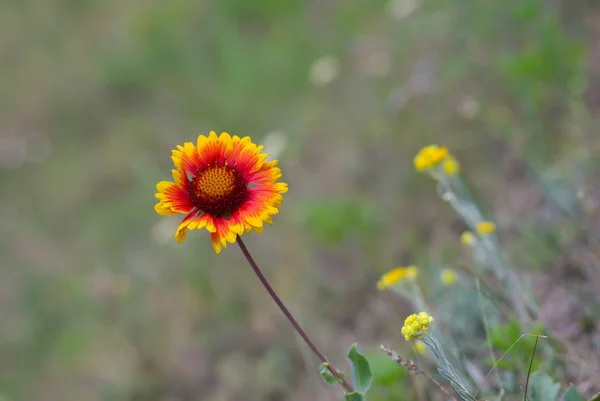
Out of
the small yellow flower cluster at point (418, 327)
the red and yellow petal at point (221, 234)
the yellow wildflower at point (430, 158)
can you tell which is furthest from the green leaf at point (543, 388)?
the red and yellow petal at point (221, 234)

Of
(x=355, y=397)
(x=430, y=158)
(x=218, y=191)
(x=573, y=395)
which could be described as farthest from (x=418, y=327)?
(x=430, y=158)

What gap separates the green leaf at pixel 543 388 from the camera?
1234mm

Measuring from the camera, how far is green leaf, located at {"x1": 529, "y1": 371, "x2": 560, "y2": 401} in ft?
4.05

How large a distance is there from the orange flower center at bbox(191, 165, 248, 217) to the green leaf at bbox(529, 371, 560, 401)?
0.69 metres

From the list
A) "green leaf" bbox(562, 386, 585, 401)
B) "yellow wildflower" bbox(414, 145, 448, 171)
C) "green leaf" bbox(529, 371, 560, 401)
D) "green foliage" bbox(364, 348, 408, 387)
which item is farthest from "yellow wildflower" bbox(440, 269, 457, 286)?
"green leaf" bbox(562, 386, 585, 401)

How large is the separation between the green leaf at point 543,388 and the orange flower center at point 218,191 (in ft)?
2.28

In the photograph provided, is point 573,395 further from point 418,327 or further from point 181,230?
point 181,230

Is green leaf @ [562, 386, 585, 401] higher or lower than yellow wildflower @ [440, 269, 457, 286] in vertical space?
lower

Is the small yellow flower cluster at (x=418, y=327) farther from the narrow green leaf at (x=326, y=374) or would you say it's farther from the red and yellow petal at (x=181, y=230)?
the red and yellow petal at (x=181, y=230)

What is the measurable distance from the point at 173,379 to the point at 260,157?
1.68 meters

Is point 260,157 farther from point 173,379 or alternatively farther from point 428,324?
point 173,379

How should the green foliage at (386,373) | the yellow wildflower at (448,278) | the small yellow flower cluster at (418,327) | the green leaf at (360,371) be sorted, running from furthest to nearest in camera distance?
the yellow wildflower at (448,278) < the green foliage at (386,373) < the green leaf at (360,371) < the small yellow flower cluster at (418,327)

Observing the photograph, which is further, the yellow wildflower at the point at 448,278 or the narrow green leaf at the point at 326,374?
the yellow wildflower at the point at 448,278

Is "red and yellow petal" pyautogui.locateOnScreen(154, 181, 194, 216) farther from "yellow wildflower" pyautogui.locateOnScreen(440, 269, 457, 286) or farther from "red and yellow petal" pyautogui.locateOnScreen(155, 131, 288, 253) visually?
"yellow wildflower" pyautogui.locateOnScreen(440, 269, 457, 286)
